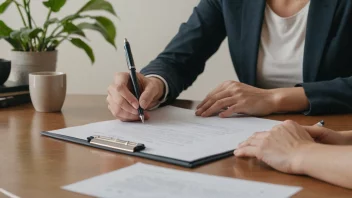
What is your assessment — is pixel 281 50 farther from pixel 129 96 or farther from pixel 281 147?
pixel 281 147

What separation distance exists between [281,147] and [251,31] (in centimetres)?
72

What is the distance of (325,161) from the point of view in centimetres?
73

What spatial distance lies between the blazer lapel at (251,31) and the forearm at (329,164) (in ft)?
2.39

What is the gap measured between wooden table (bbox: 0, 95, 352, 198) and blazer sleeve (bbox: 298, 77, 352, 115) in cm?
7

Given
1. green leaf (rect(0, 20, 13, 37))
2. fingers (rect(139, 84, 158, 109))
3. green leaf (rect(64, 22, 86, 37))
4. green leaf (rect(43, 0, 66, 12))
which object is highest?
green leaf (rect(43, 0, 66, 12))

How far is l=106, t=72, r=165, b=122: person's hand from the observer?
1128 millimetres

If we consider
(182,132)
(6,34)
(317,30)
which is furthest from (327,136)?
(6,34)

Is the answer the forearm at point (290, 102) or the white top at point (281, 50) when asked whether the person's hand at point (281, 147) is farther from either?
the white top at point (281, 50)

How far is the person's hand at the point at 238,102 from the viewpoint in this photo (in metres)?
1.19

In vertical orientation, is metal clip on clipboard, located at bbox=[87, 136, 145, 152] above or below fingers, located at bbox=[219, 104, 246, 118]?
below

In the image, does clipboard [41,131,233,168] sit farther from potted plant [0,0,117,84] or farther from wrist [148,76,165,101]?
potted plant [0,0,117,84]

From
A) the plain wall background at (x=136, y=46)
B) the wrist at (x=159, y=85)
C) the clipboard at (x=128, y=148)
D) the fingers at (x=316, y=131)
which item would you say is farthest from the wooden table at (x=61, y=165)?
the plain wall background at (x=136, y=46)

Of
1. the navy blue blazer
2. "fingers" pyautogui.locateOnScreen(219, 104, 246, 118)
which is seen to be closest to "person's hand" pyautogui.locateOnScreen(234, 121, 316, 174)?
"fingers" pyautogui.locateOnScreen(219, 104, 246, 118)

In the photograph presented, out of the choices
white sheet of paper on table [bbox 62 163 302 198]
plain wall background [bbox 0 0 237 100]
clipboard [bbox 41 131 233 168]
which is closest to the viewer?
white sheet of paper on table [bbox 62 163 302 198]
